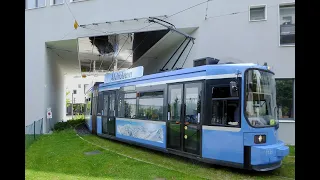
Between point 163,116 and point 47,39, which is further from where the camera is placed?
point 47,39

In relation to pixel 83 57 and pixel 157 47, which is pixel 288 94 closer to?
pixel 157 47

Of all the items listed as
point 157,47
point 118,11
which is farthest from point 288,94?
point 118,11

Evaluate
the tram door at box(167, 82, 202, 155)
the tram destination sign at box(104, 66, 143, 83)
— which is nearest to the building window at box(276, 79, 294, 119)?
the tram door at box(167, 82, 202, 155)

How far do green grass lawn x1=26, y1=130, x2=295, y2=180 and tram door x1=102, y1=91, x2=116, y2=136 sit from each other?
269 centimetres

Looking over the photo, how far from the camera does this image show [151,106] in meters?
10.4

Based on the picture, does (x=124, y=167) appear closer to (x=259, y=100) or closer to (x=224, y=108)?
(x=224, y=108)

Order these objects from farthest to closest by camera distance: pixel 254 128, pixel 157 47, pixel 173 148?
pixel 157 47, pixel 173 148, pixel 254 128

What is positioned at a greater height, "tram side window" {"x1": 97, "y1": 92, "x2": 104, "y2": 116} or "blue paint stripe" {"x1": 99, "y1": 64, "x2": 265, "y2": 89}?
"blue paint stripe" {"x1": 99, "y1": 64, "x2": 265, "y2": 89}

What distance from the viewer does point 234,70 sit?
25.2 ft

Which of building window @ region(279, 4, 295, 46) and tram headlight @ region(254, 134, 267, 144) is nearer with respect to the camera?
tram headlight @ region(254, 134, 267, 144)

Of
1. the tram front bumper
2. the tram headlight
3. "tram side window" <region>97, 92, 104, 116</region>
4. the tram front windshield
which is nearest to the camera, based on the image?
the tram front bumper

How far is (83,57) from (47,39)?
13.8 ft

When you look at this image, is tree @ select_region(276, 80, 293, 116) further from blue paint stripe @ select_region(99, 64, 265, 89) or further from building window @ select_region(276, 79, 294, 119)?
blue paint stripe @ select_region(99, 64, 265, 89)

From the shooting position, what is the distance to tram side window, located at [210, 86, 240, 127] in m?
7.53
